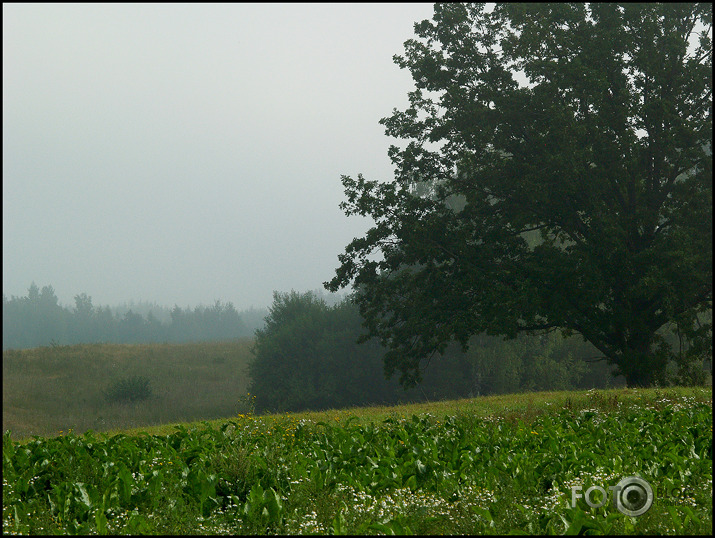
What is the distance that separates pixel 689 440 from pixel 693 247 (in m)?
10.4

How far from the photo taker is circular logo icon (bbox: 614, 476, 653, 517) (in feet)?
20.1

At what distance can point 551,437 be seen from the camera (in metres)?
9.80

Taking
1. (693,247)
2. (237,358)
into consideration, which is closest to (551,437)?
(693,247)

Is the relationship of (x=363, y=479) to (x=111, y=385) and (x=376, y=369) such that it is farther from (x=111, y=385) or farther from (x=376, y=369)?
(x=111, y=385)

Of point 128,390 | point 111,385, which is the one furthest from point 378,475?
point 111,385

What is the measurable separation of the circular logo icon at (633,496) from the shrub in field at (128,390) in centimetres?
3834

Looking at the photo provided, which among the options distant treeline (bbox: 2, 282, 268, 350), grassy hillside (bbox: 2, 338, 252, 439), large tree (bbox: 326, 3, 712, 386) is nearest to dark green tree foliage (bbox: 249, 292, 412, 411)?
grassy hillside (bbox: 2, 338, 252, 439)

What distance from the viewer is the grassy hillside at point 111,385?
118 feet

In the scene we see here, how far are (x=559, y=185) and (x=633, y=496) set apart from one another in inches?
576

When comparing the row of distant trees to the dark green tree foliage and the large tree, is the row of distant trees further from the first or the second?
the large tree

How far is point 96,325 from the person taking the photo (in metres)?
143

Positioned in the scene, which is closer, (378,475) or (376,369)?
(378,475)

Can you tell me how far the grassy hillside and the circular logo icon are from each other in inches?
1025

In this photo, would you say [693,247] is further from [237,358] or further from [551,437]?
[237,358]
